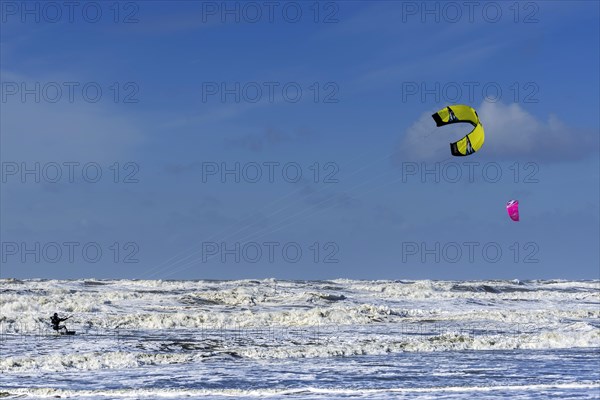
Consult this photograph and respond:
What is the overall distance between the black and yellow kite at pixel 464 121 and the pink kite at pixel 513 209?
14.3 meters

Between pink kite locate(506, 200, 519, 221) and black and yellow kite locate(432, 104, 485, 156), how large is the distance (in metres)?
14.3

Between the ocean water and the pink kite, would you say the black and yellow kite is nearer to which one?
the ocean water

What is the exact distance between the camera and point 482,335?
25.0 m

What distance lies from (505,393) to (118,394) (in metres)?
6.31

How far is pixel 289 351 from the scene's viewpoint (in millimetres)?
20406

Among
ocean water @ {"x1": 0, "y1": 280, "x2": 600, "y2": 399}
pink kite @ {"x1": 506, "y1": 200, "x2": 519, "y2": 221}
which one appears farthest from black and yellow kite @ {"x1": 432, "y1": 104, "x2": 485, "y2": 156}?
pink kite @ {"x1": 506, "y1": 200, "x2": 519, "y2": 221}

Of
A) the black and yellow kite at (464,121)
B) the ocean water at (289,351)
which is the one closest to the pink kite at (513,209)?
the ocean water at (289,351)

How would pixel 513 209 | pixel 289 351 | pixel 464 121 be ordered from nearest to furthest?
pixel 289 351 < pixel 464 121 < pixel 513 209

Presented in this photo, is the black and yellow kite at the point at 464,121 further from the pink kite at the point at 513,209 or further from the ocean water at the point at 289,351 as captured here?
the pink kite at the point at 513,209

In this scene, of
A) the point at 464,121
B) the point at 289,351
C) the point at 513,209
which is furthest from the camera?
the point at 513,209

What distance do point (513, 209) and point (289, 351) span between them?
26043 mm

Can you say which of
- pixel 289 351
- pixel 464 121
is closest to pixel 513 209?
pixel 464 121

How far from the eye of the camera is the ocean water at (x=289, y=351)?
14.9 metres

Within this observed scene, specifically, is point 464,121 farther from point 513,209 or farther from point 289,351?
point 513,209
